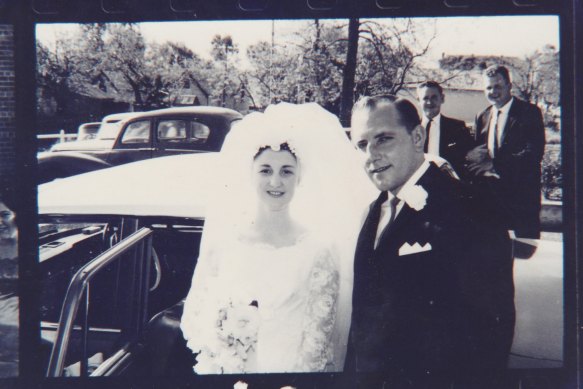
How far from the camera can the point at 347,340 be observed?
1.78m

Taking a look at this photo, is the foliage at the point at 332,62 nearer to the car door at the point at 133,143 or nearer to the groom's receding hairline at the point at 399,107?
the groom's receding hairline at the point at 399,107

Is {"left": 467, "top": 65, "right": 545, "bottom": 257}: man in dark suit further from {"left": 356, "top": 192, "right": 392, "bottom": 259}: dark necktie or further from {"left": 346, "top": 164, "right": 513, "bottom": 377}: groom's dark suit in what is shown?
{"left": 356, "top": 192, "right": 392, "bottom": 259}: dark necktie

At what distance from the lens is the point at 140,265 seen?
72.2 inches

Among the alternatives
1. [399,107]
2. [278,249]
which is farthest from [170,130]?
[399,107]

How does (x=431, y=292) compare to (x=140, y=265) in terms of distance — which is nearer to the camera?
(x=431, y=292)

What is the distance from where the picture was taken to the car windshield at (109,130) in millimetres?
1759

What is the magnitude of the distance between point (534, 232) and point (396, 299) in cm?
55

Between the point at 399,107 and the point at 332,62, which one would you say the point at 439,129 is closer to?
the point at 399,107

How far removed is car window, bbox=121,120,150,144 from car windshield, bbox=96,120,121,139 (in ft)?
0.11

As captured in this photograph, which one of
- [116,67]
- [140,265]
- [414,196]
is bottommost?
[140,265]

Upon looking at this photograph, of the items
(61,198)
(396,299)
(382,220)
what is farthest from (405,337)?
(61,198)

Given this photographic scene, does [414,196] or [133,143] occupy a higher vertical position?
[133,143]

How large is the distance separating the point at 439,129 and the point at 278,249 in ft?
2.36

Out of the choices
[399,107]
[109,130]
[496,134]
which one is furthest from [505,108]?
[109,130]
